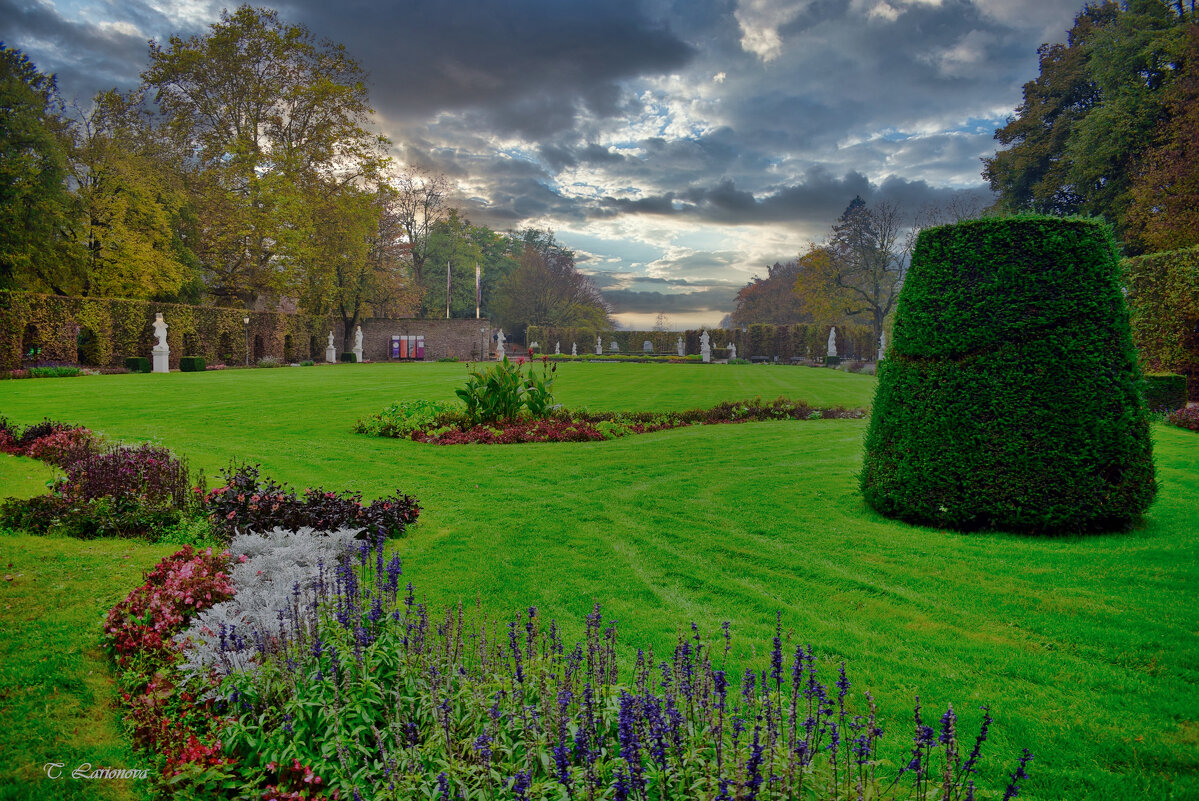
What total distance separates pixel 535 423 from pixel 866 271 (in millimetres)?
37304

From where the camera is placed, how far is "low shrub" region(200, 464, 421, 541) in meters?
5.27

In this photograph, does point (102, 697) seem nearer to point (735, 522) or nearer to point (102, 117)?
point (735, 522)

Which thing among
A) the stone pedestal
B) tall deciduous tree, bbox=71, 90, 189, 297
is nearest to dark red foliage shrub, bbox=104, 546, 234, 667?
the stone pedestal

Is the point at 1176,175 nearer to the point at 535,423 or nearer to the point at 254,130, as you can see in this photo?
the point at 535,423

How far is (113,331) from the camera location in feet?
82.4

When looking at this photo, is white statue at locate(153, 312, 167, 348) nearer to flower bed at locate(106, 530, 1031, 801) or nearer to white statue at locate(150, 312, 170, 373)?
white statue at locate(150, 312, 170, 373)

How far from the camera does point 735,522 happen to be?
605cm

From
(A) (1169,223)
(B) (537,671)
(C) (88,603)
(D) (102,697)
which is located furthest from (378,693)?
(A) (1169,223)

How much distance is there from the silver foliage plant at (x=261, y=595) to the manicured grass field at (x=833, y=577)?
61cm

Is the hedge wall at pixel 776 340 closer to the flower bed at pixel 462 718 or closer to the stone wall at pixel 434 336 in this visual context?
the stone wall at pixel 434 336

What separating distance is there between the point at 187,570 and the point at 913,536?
19.2ft

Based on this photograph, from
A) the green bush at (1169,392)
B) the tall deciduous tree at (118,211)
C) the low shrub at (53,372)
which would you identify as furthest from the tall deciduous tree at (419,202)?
the green bush at (1169,392)

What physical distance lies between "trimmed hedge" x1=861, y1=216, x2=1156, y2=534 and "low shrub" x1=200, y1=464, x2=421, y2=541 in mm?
5004

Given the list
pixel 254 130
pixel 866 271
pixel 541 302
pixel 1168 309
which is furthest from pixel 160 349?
pixel 866 271
